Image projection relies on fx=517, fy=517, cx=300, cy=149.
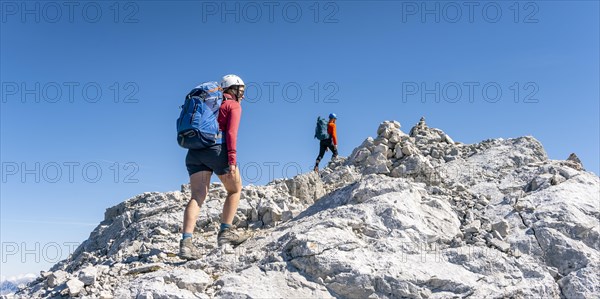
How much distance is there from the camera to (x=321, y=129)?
68.3 ft

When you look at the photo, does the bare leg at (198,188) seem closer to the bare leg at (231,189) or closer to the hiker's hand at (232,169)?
the bare leg at (231,189)

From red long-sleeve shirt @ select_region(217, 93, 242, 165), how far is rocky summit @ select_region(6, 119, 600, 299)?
1551 millimetres

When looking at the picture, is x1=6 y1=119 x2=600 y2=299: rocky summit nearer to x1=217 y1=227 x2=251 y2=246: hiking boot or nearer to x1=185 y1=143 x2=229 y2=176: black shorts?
x1=217 y1=227 x2=251 y2=246: hiking boot

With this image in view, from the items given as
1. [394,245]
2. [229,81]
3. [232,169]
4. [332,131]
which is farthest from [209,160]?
[332,131]

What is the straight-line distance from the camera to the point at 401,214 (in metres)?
8.47

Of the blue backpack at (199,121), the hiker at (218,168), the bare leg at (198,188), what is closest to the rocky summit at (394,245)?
the hiker at (218,168)

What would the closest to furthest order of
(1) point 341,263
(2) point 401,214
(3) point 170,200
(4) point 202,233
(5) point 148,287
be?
(5) point 148,287
(1) point 341,263
(2) point 401,214
(4) point 202,233
(3) point 170,200

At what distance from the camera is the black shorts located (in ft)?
26.1

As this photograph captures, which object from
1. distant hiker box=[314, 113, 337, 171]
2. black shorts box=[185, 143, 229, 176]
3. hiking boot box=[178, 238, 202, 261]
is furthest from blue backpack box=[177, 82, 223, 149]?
distant hiker box=[314, 113, 337, 171]

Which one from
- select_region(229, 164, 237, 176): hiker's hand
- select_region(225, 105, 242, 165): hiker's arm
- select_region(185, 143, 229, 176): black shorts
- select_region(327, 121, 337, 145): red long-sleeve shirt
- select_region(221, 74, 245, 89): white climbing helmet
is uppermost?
select_region(327, 121, 337, 145): red long-sleeve shirt

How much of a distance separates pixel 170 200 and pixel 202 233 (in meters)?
2.80

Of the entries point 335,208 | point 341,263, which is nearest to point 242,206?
point 335,208

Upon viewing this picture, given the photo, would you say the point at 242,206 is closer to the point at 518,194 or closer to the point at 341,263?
the point at 341,263

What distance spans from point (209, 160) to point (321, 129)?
43.0ft
